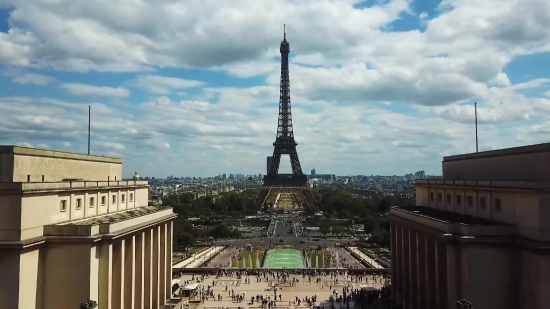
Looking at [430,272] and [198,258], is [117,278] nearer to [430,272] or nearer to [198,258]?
[430,272]

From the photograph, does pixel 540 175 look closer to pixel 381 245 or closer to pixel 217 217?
pixel 381 245

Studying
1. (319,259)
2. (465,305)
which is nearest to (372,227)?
(319,259)

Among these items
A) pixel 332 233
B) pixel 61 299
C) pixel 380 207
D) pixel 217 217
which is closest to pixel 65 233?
pixel 61 299

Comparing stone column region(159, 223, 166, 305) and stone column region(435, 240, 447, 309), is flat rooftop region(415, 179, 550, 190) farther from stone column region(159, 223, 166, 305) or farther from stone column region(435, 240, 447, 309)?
stone column region(159, 223, 166, 305)

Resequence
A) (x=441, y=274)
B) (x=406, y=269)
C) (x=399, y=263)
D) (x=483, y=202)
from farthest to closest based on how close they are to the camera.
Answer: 1. (x=399, y=263)
2. (x=406, y=269)
3. (x=483, y=202)
4. (x=441, y=274)

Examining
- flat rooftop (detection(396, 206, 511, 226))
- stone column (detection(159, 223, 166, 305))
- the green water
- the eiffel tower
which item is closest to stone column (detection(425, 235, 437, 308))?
flat rooftop (detection(396, 206, 511, 226))

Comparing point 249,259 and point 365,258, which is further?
point 249,259

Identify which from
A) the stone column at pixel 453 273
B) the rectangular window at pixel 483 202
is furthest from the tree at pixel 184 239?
the stone column at pixel 453 273
